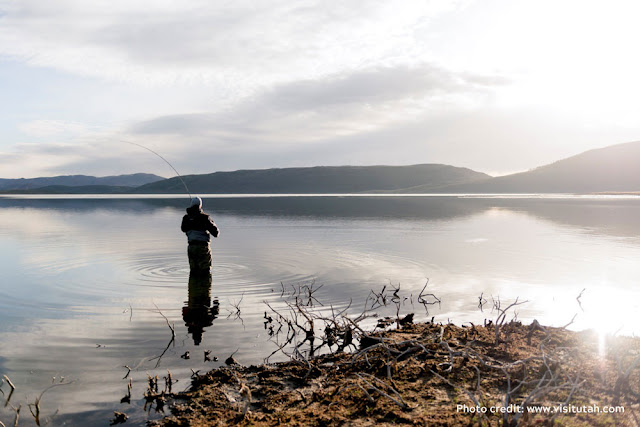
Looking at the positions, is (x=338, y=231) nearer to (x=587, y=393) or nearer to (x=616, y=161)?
(x=587, y=393)

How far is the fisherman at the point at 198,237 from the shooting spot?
46.5ft

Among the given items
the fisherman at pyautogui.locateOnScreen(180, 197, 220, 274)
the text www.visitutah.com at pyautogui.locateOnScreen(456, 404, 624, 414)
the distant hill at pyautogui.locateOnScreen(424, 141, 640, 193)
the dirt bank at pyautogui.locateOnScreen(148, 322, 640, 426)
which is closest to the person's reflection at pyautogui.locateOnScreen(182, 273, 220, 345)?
the fisherman at pyautogui.locateOnScreen(180, 197, 220, 274)

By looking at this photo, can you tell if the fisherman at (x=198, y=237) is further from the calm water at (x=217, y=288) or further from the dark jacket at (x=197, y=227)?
the calm water at (x=217, y=288)

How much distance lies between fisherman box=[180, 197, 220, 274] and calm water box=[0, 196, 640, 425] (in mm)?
764

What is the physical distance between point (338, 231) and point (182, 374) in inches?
A: 904

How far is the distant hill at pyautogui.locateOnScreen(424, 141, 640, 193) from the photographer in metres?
168

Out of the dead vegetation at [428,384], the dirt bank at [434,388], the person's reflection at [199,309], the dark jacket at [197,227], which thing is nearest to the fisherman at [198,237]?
the dark jacket at [197,227]

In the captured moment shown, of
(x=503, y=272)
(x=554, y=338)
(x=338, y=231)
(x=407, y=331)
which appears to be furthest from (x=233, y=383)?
(x=338, y=231)

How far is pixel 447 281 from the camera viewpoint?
48.2 feet

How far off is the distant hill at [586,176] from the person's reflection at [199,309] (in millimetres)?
176063

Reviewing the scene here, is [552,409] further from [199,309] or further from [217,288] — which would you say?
[217,288]

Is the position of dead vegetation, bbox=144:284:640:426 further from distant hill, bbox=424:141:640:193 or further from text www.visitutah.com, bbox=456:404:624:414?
distant hill, bbox=424:141:640:193

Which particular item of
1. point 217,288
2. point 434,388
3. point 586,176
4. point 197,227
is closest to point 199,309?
point 217,288

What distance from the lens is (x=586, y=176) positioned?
178000 millimetres
